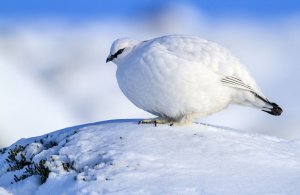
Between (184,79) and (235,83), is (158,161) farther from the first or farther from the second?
(235,83)

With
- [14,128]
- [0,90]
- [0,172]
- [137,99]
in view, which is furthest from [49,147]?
[0,90]

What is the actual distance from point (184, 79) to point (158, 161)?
4.44ft

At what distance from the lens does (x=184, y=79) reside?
29.5ft

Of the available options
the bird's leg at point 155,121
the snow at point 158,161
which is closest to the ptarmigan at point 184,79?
the bird's leg at point 155,121

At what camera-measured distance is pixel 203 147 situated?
8.59 meters

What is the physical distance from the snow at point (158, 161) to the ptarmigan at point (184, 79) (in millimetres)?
290

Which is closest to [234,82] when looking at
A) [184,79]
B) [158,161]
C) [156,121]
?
[184,79]

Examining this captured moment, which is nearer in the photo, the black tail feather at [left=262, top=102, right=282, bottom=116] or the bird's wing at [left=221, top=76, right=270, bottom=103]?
the bird's wing at [left=221, top=76, right=270, bottom=103]

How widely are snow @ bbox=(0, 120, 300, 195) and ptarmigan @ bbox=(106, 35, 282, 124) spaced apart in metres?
0.29

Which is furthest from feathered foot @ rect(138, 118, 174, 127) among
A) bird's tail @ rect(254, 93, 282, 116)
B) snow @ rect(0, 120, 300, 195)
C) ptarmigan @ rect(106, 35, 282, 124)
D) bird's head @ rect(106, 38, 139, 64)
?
bird's tail @ rect(254, 93, 282, 116)

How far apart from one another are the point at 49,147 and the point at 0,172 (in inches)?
26.2

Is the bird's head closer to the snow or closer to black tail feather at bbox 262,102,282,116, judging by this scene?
the snow

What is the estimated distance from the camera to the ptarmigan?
9.02 meters

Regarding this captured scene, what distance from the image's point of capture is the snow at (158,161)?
7.37 m
